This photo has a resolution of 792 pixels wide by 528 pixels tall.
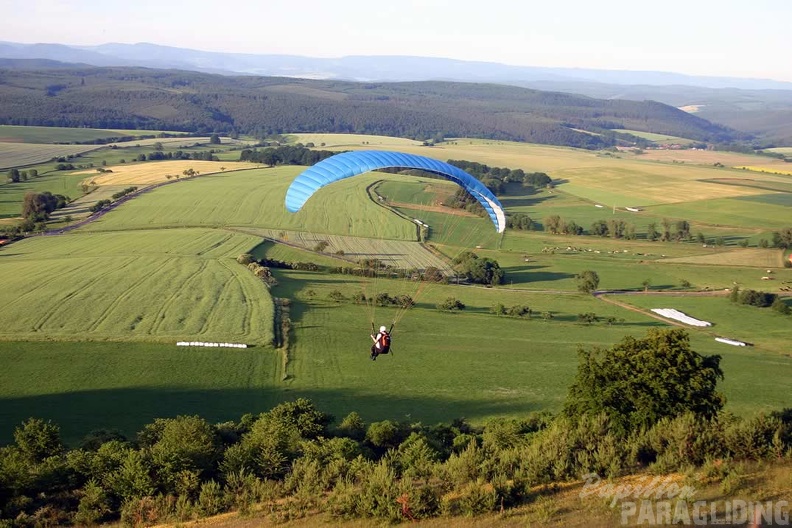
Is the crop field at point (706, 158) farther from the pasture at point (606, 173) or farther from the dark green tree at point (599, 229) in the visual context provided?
the dark green tree at point (599, 229)

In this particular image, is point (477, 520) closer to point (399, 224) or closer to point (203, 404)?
point (203, 404)

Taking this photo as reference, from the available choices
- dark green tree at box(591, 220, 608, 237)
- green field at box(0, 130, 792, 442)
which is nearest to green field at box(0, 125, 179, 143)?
green field at box(0, 130, 792, 442)

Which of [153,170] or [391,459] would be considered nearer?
[391,459]

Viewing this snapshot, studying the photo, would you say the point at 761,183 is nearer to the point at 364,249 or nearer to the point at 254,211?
the point at 364,249

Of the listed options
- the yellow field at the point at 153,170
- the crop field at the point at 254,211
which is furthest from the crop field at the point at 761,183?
the yellow field at the point at 153,170

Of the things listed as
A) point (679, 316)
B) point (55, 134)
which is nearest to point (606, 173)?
point (679, 316)

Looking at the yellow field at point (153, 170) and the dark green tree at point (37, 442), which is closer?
the dark green tree at point (37, 442)

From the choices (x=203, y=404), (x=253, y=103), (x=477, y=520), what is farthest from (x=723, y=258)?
(x=253, y=103)
